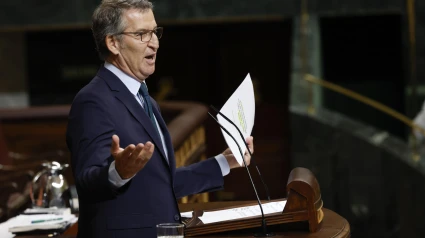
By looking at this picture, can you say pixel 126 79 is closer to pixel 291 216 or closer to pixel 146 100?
pixel 146 100

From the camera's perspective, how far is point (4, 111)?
7863 millimetres

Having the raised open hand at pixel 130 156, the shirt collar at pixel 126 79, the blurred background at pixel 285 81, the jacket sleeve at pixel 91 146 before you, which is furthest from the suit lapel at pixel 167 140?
the blurred background at pixel 285 81

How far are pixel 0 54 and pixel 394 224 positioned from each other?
4.94 metres

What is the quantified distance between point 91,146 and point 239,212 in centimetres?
55

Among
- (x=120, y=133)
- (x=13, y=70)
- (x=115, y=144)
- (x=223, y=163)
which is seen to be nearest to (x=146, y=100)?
(x=120, y=133)

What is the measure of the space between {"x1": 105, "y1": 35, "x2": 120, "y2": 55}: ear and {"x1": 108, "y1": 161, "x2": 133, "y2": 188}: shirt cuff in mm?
414

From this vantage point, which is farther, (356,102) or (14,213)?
(356,102)

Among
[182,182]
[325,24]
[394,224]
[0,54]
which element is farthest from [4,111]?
[182,182]

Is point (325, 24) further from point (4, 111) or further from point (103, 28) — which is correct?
point (103, 28)

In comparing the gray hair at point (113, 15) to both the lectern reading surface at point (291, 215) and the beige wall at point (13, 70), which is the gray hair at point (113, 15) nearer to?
the lectern reading surface at point (291, 215)

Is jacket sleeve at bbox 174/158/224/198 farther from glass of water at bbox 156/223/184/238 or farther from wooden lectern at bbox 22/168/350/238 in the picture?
glass of water at bbox 156/223/184/238

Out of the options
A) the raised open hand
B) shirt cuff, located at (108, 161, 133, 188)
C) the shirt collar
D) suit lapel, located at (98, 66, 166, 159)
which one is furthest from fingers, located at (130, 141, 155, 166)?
the shirt collar

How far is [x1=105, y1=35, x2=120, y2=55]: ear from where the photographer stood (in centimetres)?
265

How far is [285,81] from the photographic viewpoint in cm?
1079
